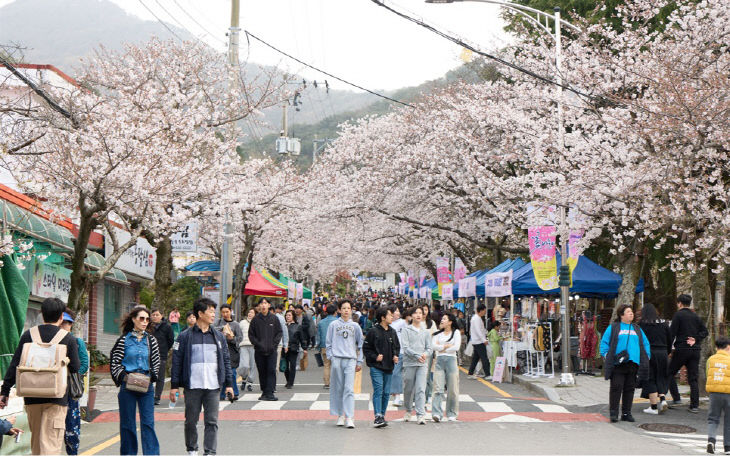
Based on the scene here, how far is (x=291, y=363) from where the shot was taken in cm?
1942

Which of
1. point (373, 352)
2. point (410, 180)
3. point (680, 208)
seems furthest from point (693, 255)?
point (410, 180)

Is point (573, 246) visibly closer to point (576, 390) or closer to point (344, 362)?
point (576, 390)

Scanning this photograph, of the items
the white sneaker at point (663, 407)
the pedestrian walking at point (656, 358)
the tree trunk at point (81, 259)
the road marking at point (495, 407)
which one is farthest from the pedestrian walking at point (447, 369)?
the tree trunk at point (81, 259)

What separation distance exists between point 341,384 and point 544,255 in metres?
8.83

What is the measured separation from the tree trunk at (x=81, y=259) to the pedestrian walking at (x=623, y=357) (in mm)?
8804

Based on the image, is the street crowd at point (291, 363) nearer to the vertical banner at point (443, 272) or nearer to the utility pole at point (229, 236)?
the utility pole at point (229, 236)

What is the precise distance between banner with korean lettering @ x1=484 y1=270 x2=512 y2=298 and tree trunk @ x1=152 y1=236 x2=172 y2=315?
8.69 m

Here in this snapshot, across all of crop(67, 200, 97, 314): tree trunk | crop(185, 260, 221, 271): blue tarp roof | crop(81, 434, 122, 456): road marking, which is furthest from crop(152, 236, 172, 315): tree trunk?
crop(185, 260, 221, 271): blue tarp roof

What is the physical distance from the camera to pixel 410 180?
2994 centimetres

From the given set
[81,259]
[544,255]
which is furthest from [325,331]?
[81,259]

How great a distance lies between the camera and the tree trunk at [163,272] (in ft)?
67.4

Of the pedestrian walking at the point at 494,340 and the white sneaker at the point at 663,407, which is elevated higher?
the pedestrian walking at the point at 494,340

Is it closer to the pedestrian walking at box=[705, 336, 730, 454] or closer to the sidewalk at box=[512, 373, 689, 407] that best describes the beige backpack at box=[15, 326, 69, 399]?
the pedestrian walking at box=[705, 336, 730, 454]

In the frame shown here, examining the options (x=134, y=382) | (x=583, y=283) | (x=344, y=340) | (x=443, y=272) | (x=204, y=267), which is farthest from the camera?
(x=443, y=272)
